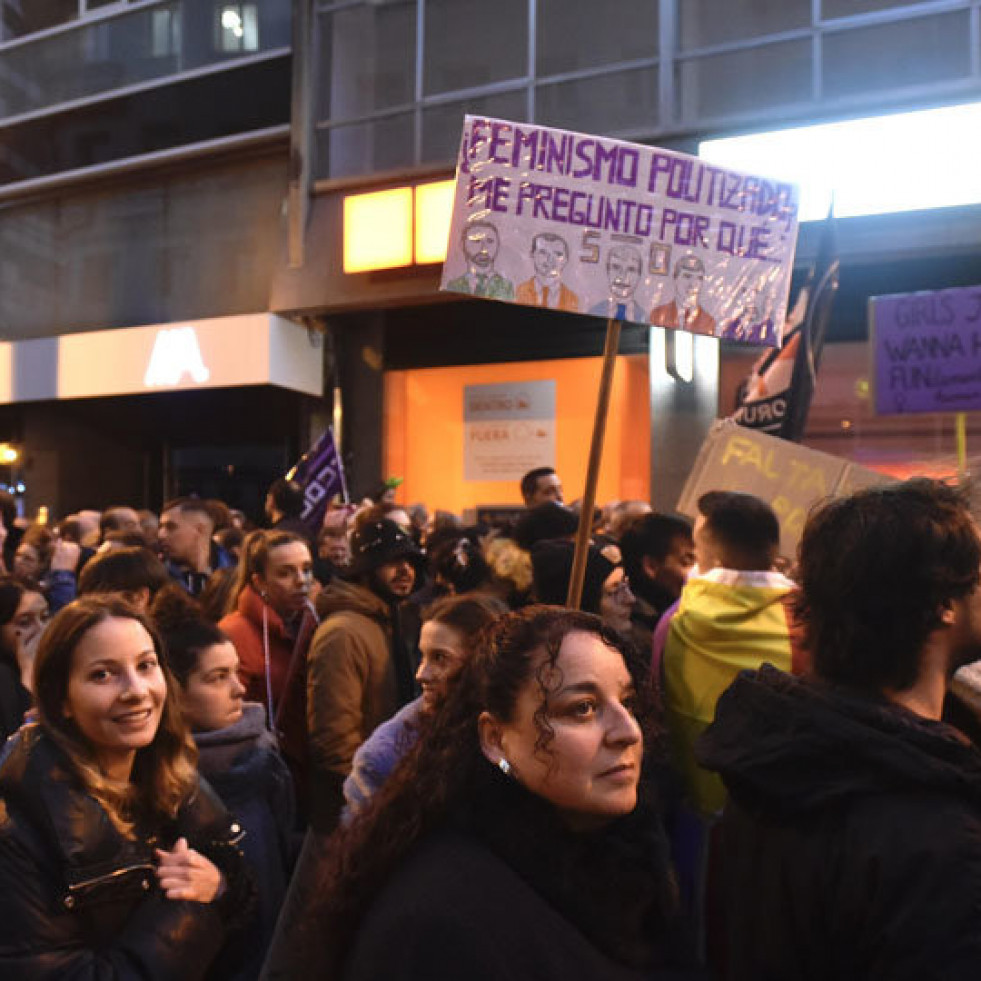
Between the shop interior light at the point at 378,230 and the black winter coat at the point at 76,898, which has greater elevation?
the shop interior light at the point at 378,230

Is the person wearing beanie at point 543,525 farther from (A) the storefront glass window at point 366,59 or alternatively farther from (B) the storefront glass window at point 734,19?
(A) the storefront glass window at point 366,59

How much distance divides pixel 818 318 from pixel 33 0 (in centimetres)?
1433

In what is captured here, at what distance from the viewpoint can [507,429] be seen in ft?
40.2

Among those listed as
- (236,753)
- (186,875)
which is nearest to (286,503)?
(236,753)

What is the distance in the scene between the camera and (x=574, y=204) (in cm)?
404

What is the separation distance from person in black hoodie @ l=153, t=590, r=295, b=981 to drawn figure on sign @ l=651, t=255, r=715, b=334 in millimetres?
2160

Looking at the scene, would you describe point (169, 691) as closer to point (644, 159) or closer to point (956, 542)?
point (956, 542)

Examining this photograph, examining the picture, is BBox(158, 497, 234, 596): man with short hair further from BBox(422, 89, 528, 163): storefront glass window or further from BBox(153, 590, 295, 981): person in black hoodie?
BBox(422, 89, 528, 163): storefront glass window

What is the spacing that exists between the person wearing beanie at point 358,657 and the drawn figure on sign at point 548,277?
3.86 feet

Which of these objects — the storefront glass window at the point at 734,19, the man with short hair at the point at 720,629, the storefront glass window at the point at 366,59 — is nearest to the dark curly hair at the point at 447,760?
the man with short hair at the point at 720,629

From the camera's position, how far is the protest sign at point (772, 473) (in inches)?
165

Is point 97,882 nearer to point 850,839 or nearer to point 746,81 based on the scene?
point 850,839

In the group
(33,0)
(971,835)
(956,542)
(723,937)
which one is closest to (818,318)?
(723,937)

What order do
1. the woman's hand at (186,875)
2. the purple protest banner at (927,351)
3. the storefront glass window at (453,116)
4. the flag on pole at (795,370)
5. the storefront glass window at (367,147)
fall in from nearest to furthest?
the woman's hand at (186,875) < the flag on pole at (795,370) < the purple protest banner at (927,351) < the storefront glass window at (453,116) < the storefront glass window at (367,147)
